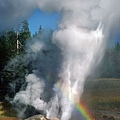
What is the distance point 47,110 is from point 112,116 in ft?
26.2

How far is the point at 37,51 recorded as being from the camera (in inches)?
1442

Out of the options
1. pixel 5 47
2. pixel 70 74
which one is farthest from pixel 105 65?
pixel 70 74

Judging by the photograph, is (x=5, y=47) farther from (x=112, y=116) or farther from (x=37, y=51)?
(x=112, y=116)

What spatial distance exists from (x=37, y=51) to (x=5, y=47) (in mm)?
7821

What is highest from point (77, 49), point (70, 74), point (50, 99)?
point (77, 49)

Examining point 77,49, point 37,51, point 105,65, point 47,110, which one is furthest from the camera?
point 105,65

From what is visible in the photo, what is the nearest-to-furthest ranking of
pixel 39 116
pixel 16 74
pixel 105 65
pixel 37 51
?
pixel 39 116 → pixel 37 51 → pixel 16 74 → pixel 105 65

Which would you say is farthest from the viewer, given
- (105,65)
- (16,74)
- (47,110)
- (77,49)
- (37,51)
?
(105,65)

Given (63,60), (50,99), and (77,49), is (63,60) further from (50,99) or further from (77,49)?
(50,99)

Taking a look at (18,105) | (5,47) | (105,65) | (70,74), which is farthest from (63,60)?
(105,65)

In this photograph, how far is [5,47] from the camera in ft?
140

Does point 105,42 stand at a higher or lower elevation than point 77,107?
higher

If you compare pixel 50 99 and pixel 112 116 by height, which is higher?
pixel 50 99

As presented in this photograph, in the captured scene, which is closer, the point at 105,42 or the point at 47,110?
the point at 47,110
